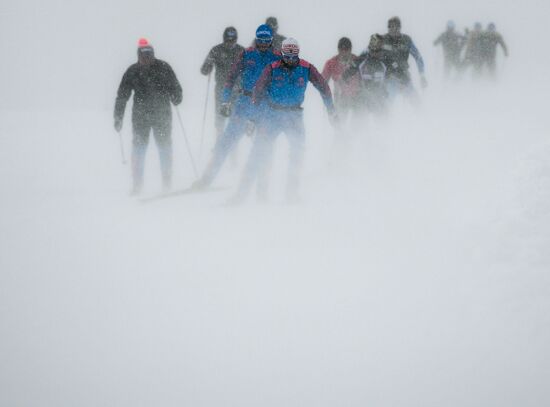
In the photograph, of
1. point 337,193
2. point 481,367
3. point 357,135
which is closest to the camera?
point 481,367

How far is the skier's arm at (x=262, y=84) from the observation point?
533 centimetres

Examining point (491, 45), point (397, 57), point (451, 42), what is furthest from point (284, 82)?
point (451, 42)

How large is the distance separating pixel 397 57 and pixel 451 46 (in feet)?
26.2

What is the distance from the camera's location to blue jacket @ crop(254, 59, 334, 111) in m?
5.34

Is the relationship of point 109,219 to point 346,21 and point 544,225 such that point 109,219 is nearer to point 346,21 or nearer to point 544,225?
point 544,225

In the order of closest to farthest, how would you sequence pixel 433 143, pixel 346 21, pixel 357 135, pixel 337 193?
pixel 337 193, pixel 357 135, pixel 433 143, pixel 346 21

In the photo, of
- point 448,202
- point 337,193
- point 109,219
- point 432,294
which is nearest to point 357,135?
point 337,193

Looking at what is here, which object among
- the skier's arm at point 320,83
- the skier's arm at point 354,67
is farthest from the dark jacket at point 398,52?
the skier's arm at point 320,83

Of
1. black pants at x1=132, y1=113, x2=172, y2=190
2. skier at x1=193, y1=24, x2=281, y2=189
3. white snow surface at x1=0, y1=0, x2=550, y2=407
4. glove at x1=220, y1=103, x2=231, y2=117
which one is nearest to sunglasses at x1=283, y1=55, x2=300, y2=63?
skier at x1=193, y1=24, x2=281, y2=189

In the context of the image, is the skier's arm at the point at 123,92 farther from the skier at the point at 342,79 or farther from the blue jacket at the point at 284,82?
the skier at the point at 342,79

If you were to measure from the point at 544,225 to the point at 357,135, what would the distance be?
4.03 m

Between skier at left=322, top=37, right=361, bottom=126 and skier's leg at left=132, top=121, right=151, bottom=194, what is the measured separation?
2719 millimetres

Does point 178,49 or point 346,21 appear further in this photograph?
point 346,21

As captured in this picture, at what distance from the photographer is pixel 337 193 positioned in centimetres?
640
